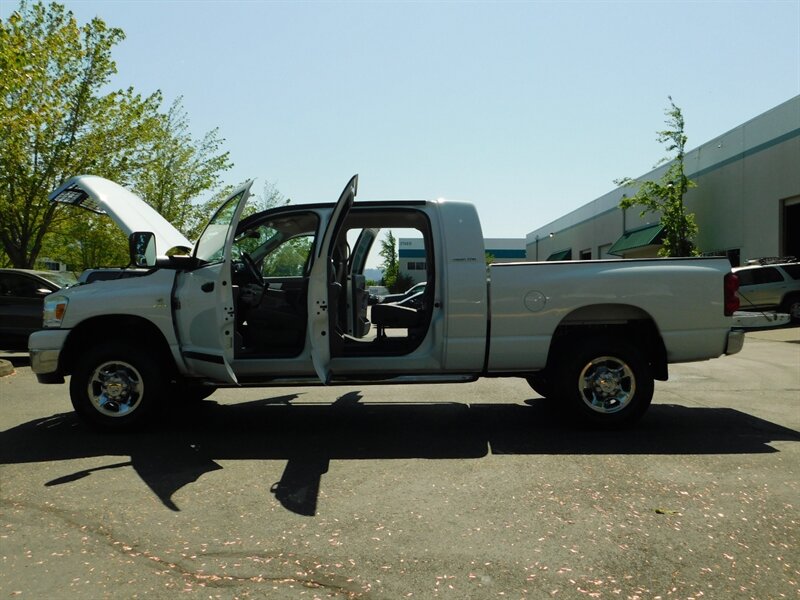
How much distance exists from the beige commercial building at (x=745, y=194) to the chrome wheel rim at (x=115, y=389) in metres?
23.0

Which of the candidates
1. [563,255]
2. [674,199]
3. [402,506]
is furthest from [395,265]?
[402,506]

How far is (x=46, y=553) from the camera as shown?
3631 millimetres

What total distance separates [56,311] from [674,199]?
2809 cm

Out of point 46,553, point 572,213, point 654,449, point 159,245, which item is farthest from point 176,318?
point 572,213

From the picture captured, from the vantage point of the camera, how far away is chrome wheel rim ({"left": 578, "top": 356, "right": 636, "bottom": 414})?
21.1 feet

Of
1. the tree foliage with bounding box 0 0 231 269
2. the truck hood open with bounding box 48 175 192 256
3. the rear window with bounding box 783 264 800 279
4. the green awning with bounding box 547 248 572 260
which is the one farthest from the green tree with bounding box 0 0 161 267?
the green awning with bounding box 547 248 572 260

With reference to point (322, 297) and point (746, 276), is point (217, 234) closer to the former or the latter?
point (322, 297)

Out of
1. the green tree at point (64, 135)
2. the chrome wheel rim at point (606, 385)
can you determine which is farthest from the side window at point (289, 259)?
the green tree at point (64, 135)

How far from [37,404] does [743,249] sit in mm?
26088

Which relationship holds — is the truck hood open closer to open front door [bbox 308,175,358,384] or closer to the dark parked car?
open front door [bbox 308,175,358,384]

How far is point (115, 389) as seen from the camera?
21.1 ft

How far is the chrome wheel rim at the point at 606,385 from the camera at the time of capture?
6.44 meters

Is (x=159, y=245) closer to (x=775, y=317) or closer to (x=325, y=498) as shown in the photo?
(x=325, y=498)

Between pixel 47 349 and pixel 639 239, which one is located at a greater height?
pixel 639 239
